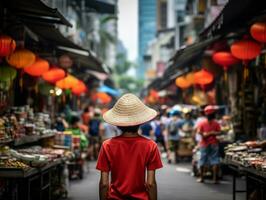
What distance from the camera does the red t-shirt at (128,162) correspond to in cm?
586

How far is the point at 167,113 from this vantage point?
1033 inches

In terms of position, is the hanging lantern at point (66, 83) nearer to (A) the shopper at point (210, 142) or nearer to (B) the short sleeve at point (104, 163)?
(A) the shopper at point (210, 142)

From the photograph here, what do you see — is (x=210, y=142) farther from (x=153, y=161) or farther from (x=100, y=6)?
(x=100, y=6)

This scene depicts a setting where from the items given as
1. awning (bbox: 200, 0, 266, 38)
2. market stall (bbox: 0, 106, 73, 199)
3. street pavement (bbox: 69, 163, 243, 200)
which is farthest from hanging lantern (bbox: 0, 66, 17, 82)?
awning (bbox: 200, 0, 266, 38)

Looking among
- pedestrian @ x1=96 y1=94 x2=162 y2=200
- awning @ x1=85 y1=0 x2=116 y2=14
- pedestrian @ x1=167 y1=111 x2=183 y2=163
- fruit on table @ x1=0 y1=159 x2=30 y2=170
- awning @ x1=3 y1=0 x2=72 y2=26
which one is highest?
awning @ x1=85 y1=0 x2=116 y2=14

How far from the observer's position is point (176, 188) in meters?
14.2

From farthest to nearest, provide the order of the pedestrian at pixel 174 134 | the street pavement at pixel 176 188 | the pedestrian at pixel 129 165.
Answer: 1. the pedestrian at pixel 174 134
2. the street pavement at pixel 176 188
3. the pedestrian at pixel 129 165

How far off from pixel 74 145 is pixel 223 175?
4.34 meters

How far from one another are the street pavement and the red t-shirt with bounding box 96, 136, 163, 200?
6.58m

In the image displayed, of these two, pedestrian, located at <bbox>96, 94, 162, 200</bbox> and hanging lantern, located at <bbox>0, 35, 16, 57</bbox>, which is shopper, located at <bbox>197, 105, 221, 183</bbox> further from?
pedestrian, located at <bbox>96, 94, 162, 200</bbox>

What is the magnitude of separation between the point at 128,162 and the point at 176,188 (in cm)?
842

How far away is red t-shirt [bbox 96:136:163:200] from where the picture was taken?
5.86 metres

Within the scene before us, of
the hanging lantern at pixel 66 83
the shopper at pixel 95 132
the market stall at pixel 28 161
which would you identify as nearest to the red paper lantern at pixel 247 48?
the market stall at pixel 28 161

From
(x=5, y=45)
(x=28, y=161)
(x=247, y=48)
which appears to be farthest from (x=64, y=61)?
(x=28, y=161)
